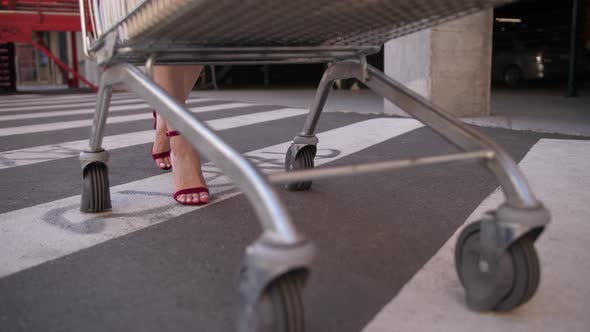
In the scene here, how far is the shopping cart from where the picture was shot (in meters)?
0.91

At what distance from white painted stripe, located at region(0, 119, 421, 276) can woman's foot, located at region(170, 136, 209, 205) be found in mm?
46

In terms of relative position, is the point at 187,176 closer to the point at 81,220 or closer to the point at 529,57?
the point at 81,220

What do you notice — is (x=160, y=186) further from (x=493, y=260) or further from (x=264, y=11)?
(x=493, y=260)

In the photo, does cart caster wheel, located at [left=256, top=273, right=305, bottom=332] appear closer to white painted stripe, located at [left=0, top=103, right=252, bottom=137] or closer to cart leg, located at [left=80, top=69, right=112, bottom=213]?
cart leg, located at [left=80, top=69, right=112, bottom=213]

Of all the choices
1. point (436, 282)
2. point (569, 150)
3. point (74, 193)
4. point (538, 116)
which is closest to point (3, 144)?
point (74, 193)

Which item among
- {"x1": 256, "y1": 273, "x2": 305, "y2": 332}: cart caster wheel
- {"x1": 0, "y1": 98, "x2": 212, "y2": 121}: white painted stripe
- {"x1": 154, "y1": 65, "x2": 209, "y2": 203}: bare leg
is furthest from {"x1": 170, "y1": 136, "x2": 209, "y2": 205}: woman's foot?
{"x1": 0, "y1": 98, "x2": 212, "y2": 121}: white painted stripe

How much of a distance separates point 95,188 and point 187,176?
33 centimetres

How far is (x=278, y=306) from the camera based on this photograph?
0.91m

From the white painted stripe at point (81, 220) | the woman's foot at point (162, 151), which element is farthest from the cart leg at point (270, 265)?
the woman's foot at point (162, 151)

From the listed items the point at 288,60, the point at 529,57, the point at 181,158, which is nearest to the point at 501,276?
the point at 288,60

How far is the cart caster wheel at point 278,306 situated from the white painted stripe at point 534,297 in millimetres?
310

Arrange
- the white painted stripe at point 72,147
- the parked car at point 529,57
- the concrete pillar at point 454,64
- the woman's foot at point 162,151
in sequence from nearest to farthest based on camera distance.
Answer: the woman's foot at point 162,151, the white painted stripe at point 72,147, the concrete pillar at point 454,64, the parked car at point 529,57

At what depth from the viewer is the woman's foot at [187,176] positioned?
6.89 feet

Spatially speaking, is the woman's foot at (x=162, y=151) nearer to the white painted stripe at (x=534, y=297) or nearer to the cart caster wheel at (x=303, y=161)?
the cart caster wheel at (x=303, y=161)
